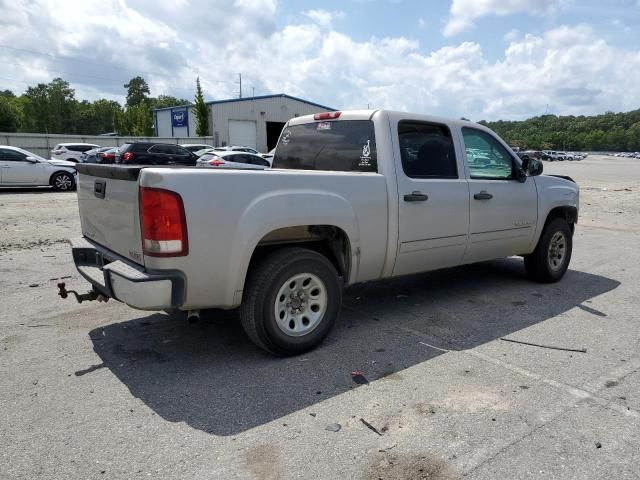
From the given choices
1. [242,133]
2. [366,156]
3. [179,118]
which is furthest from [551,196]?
[179,118]

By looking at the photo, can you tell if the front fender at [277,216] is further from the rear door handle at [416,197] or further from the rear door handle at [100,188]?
the rear door handle at [100,188]

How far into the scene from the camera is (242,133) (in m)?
45.0

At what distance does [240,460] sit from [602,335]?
138 inches

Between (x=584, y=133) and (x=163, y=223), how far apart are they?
536 feet

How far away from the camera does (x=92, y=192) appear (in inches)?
161

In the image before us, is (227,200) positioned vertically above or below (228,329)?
above

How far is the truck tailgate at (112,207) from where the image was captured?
3.41 metres

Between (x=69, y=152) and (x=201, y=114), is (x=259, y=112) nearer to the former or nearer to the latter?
(x=201, y=114)

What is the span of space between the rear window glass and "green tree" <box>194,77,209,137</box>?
39.8 m

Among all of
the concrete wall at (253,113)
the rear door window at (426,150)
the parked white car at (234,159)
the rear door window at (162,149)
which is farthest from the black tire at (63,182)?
the concrete wall at (253,113)

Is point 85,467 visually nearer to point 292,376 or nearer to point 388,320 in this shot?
point 292,376

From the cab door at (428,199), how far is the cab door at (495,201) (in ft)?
0.63

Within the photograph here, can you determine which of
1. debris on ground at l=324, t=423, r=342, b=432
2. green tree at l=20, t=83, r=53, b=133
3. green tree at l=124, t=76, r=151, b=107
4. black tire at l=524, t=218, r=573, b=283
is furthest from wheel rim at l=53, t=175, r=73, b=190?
green tree at l=124, t=76, r=151, b=107

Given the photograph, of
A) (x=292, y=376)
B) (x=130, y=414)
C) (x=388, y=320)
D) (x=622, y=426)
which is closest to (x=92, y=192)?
(x=130, y=414)
